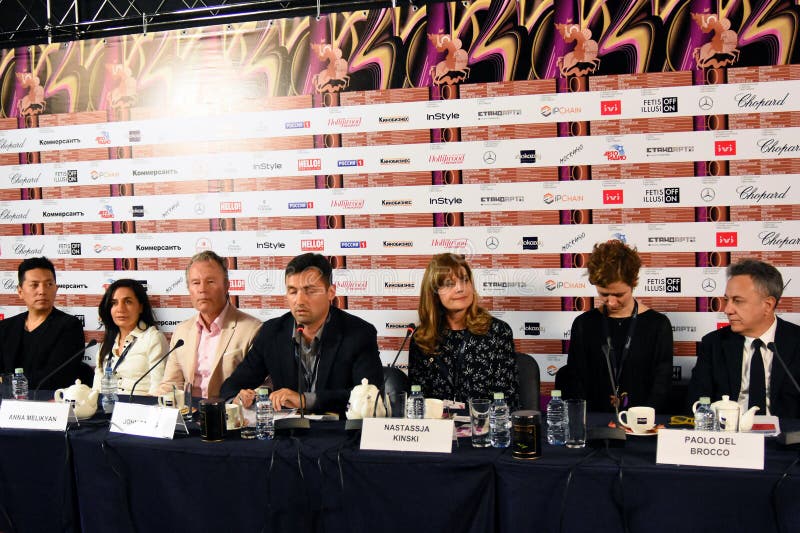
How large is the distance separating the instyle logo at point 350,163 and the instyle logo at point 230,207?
0.63m

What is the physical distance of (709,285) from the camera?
12.5ft

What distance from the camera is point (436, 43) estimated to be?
4.07m

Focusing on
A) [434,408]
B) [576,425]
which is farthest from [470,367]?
[576,425]

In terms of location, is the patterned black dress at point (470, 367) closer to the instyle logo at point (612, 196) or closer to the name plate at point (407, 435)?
the name plate at point (407, 435)

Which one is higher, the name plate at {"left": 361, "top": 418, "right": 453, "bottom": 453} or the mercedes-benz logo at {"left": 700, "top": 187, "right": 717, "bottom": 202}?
the mercedes-benz logo at {"left": 700, "top": 187, "right": 717, "bottom": 202}

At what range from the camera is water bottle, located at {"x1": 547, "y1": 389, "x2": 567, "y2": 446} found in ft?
7.60

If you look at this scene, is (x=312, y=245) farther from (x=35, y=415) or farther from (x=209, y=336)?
(x=35, y=415)

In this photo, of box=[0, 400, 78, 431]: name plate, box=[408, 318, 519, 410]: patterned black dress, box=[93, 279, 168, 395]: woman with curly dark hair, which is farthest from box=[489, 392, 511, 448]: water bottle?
box=[93, 279, 168, 395]: woman with curly dark hair

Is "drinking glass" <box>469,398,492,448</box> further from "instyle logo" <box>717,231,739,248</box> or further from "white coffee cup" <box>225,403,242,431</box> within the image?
"instyle logo" <box>717,231,739,248</box>

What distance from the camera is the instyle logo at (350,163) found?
422cm

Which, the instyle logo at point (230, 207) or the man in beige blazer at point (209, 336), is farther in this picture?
the instyle logo at point (230, 207)

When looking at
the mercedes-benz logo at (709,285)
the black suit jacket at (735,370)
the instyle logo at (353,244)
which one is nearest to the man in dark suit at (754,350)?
the black suit jacket at (735,370)

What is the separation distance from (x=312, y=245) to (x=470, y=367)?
4.80 ft

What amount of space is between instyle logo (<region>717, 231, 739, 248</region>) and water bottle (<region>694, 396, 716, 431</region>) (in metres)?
1.70
